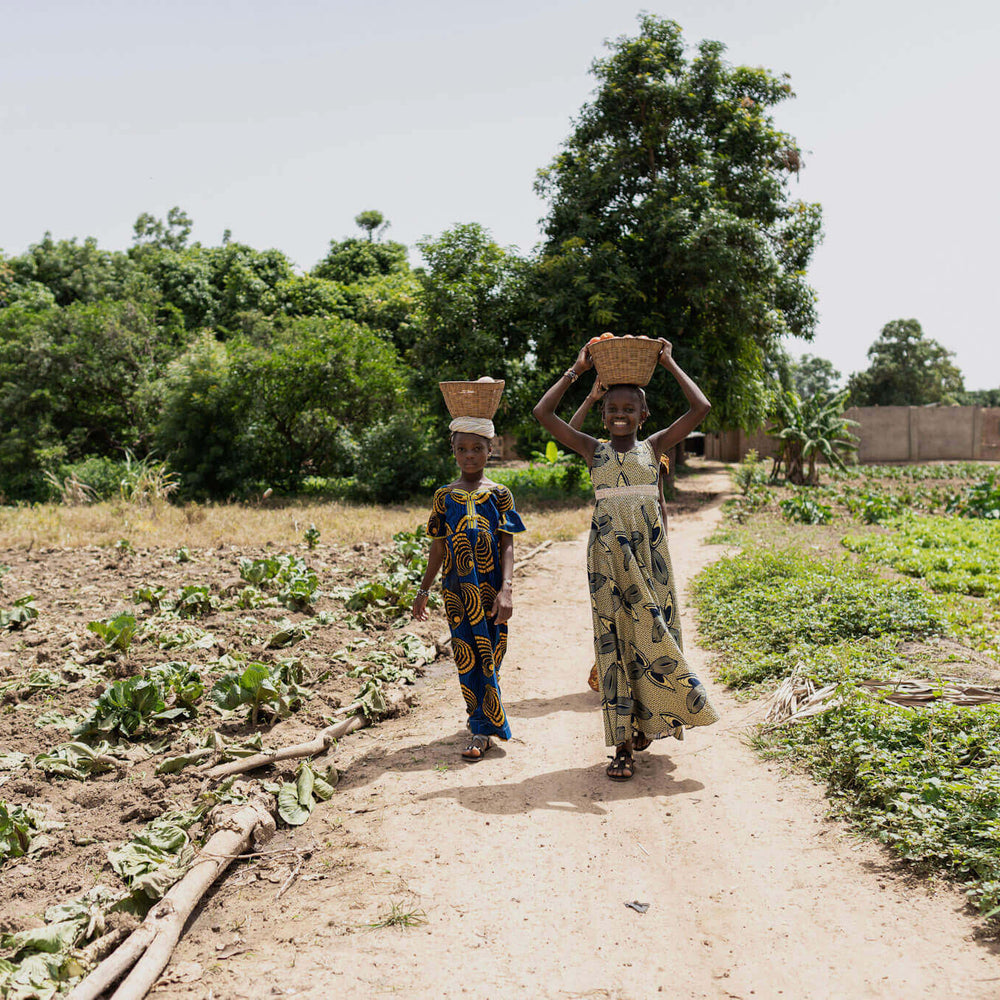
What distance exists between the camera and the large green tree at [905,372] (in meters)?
37.7

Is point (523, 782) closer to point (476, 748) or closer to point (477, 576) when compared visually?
point (476, 748)

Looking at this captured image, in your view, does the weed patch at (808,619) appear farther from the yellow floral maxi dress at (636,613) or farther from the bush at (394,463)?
the bush at (394,463)

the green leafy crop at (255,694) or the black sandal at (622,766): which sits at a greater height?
the green leafy crop at (255,694)

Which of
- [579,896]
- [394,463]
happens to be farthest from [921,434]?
[579,896]

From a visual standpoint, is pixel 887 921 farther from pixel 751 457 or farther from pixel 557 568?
pixel 751 457

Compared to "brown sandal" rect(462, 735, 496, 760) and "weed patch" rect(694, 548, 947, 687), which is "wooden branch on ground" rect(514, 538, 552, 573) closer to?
"weed patch" rect(694, 548, 947, 687)

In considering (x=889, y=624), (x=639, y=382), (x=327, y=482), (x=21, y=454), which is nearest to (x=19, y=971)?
(x=639, y=382)

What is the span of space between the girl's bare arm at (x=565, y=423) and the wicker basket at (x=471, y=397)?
9.8 inches

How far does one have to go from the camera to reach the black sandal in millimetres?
4086

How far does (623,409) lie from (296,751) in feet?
8.30

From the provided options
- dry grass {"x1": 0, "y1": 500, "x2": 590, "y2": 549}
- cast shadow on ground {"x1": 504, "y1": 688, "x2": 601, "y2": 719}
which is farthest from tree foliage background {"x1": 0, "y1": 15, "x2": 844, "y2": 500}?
cast shadow on ground {"x1": 504, "y1": 688, "x2": 601, "y2": 719}

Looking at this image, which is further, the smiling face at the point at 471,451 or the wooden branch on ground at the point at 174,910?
the smiling face at the point at 471,451

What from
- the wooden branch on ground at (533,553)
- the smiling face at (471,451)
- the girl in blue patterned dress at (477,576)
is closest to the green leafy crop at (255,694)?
the girl in blue patterned dress at (477,576)

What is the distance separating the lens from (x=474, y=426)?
14.4ft
